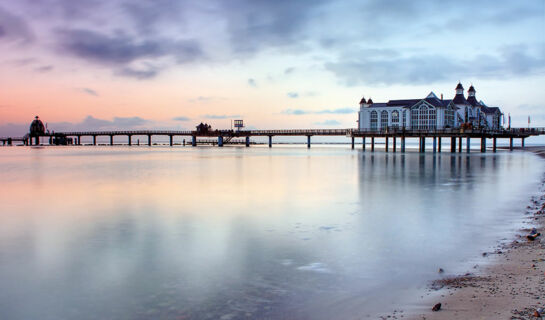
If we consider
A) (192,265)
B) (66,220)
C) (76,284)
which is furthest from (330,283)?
(66,220)

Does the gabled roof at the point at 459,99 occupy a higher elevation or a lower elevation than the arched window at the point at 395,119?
higher

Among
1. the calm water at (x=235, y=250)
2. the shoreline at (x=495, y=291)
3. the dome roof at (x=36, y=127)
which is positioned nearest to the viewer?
the shoreline at (x=495, y=291)

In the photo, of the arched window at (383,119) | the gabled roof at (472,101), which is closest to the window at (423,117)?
the arched window at (383,119)

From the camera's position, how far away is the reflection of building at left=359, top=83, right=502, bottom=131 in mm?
66188

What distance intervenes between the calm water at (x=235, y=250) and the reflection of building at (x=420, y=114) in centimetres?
4893

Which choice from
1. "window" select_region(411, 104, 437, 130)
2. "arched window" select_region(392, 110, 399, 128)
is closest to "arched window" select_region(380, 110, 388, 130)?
"arched window" select_region(392, 110, 399, 128)

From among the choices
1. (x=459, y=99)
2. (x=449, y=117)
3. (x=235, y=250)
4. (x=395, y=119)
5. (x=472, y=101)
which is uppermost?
(x=472, y=101)

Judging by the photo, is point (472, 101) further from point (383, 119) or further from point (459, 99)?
point (383, 119)

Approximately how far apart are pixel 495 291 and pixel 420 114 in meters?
65.3

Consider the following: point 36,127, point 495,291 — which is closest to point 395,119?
point 495,291

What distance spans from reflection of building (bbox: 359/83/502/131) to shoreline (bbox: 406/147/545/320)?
2285 inches

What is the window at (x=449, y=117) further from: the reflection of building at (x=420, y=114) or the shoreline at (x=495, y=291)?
the shoreline at (x=495, y=291)

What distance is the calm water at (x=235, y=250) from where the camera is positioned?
6516 mm

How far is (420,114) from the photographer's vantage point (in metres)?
67.4
